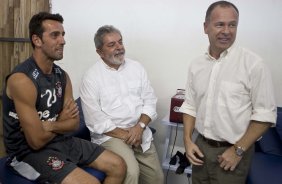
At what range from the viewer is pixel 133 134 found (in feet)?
7.11

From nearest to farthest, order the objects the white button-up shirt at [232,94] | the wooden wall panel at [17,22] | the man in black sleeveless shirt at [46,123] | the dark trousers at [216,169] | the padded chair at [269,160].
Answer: the white button-up shirt at [232,94] → the dark trousers at [216,169] → the man in black sleeveless shirt at [46,123] → the padded chair at [269,160] → the wooden wall panel at [17,22]

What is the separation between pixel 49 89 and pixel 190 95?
2.94 feet

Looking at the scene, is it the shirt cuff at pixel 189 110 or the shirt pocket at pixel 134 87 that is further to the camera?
the shirt pocket at pixel 134 87

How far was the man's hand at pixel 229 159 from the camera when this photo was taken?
4.92 feet

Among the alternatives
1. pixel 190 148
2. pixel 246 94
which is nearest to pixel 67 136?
pixel 190 148

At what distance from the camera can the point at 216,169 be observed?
5.27ft

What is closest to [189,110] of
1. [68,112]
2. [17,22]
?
[68,112]

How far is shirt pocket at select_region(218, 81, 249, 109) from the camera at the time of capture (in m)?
Answer: 1.49

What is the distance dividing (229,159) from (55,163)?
1013 mm

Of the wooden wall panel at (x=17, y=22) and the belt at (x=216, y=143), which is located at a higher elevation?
the wooden wall panel at (x=17, y=22)

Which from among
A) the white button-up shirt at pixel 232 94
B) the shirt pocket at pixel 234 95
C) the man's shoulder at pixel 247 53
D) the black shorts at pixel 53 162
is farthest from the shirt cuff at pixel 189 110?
the black shorts at pixel 53 162

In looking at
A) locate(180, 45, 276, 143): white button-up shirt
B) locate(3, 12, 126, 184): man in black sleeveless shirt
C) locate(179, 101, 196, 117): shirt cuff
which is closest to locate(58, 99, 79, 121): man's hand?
locate(3, 12, 126, 184): man in black sleeveless shirt

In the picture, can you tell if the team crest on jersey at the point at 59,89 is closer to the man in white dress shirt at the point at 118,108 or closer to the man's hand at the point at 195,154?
the man in white dress shirt at the point at 118,108

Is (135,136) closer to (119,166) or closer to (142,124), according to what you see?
(142,124)
